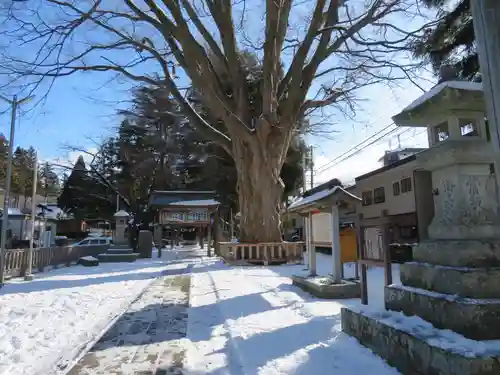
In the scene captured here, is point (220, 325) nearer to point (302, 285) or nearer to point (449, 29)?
point (302, 285)

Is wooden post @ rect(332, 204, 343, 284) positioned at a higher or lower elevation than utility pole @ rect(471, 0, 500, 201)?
lower

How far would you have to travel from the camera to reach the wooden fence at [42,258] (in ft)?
41.9

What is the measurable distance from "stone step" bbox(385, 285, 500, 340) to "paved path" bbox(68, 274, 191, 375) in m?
2.61

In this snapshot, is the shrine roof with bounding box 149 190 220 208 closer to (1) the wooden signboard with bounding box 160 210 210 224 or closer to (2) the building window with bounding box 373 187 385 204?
(1) the wooden signboard with bounding box 160 210 210 224

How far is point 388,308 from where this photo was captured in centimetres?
446

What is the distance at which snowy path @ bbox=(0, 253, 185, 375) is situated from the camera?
459 cm

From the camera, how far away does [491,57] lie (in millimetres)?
2414

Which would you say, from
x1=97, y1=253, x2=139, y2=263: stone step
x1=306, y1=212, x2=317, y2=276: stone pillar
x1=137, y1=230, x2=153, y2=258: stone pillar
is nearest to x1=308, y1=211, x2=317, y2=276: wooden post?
x1=306, y1=212, x2=317, y2=276: stone pillar

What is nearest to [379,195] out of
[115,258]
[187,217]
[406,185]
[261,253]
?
[406,185]

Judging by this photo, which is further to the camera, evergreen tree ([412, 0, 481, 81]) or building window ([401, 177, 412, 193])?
building window ([401, 177, 412, 193])

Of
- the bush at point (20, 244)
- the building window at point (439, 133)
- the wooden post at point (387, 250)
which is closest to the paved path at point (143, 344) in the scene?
the wooden post at point (387, 250)

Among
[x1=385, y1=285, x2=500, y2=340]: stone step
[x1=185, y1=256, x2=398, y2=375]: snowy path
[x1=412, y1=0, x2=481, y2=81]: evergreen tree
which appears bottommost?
[x1=185, y1=256, x2=398, y2=375]: snowy path

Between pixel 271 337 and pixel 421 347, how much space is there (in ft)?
7.47

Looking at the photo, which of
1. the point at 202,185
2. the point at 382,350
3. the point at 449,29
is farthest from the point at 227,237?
the point at 382,350
